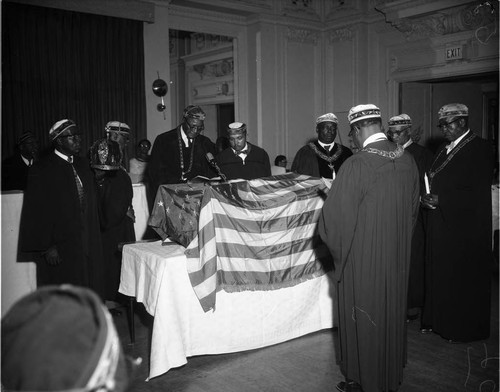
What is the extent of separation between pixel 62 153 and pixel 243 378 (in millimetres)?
2314

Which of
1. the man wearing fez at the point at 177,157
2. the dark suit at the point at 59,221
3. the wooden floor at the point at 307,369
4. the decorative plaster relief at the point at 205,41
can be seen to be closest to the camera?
the wooden floor at the point at 307,369

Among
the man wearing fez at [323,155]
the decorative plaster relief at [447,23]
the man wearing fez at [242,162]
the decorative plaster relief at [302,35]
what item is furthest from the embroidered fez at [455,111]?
the decorative plaster relief at [302,35]

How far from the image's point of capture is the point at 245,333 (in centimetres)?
400

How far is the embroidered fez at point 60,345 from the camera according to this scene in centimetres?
119

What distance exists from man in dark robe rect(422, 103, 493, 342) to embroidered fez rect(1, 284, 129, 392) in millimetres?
3701

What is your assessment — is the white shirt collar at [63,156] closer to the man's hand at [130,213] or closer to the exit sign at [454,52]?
the man's hand at [130,213]

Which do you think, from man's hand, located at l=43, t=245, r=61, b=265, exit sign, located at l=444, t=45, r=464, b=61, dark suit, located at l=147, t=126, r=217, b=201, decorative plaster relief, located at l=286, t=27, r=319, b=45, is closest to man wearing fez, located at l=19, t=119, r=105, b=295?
man's hand, located at l=43, t=245, r=61, b=265

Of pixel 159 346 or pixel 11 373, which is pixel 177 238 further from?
pixel 11 373

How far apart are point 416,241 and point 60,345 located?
420 cm

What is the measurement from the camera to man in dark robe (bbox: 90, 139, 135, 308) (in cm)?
448

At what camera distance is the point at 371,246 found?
3.21 metres

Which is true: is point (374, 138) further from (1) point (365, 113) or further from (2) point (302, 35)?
(2) point (302, 35)

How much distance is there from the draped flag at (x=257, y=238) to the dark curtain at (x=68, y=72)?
4836 millimetres

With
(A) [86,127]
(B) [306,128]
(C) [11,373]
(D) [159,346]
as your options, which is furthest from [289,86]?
(C) [11,373]
